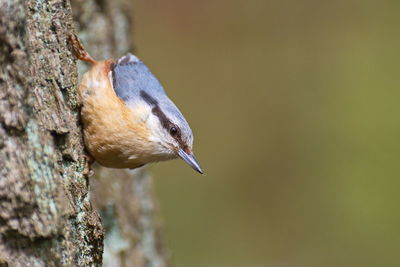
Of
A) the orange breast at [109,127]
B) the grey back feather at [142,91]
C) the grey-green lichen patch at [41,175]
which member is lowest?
the grey-green lichen patch at [41,175]

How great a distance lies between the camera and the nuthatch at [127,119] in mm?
2963

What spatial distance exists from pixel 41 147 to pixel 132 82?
1.03 metres

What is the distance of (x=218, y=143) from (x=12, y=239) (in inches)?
183

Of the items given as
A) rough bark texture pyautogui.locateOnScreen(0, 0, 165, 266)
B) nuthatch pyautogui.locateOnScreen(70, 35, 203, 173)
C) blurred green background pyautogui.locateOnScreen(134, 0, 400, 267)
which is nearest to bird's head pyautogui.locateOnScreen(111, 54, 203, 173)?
nuthatch pyautogui.locateOnScreen(70, 35, 203, 173)

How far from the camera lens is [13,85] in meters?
2.17

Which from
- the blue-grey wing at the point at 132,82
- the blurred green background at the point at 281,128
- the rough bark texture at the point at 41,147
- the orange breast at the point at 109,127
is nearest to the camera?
the rough bark texture at the point at 41,147

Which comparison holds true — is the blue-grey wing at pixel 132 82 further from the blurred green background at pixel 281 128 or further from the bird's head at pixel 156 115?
the blurred green background at pixel 281 128

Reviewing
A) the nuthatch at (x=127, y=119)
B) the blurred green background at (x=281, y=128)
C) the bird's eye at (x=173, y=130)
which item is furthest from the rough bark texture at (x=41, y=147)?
the blurred green background at (x=281, y=128)

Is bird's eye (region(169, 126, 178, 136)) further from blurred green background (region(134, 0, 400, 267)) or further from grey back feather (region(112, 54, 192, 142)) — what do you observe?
blurred green background (region(134, 0, 400, 267))

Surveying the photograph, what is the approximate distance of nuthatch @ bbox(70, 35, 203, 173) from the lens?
296cm

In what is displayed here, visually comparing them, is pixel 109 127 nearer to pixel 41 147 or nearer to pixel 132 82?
pixel 132 82

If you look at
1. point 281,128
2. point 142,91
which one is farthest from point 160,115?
point 281,128

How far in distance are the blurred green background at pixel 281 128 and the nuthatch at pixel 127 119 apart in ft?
9.97

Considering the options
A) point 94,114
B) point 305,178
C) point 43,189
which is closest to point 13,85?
point 43,189
